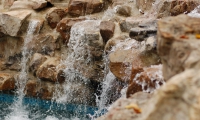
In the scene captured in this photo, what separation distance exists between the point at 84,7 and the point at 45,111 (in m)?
2.06

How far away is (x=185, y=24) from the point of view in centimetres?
214

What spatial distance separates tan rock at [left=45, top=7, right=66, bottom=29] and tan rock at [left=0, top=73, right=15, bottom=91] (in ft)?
3.98

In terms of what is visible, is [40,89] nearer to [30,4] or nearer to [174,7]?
[30,4]

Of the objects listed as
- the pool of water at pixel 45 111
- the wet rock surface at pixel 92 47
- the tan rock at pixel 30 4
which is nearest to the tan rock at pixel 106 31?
the wet rock surface at pixel 92 47

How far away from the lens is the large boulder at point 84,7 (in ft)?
18.2

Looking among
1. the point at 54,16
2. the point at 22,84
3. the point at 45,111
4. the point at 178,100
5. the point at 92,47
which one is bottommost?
the point at 45,111

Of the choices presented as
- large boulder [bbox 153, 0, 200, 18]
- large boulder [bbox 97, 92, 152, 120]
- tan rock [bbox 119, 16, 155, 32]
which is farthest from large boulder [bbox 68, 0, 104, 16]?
large boulder [bbox 97, 92, 152, 120]

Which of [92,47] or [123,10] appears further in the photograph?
[123,10]

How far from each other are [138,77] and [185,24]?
34.9 inches

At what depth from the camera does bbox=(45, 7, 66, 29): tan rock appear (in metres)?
5.56

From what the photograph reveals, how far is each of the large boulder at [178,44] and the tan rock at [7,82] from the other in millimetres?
3711

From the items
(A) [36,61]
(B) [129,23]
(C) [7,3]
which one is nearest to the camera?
(B) [129,23]

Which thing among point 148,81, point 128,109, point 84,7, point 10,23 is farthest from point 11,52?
point 128,109

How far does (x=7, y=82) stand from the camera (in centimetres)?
520
